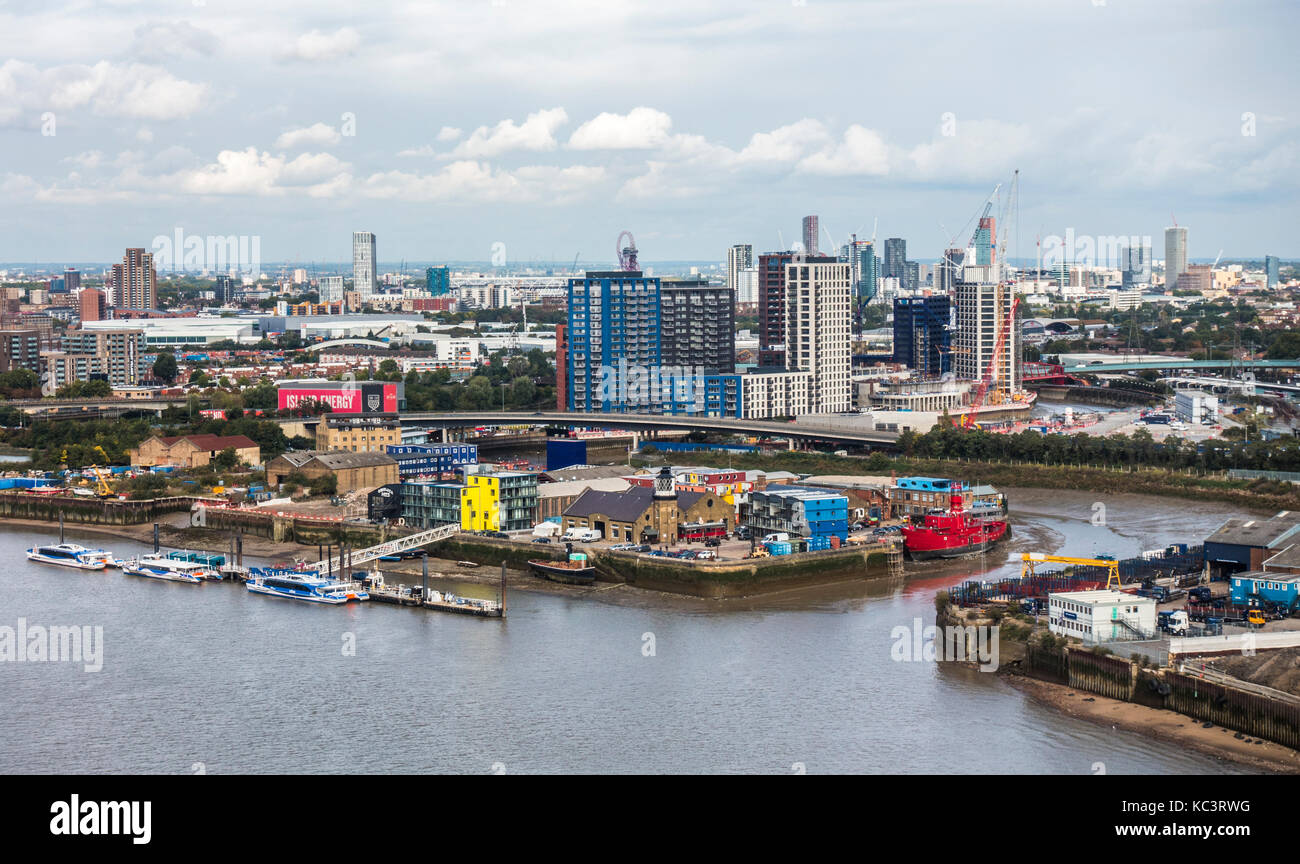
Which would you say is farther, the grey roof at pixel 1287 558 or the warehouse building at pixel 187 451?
the warehouse building at pixel 187 451

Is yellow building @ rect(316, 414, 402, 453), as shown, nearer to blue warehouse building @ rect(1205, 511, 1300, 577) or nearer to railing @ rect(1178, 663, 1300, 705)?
blue warehouse building @ rect(1205, 511, 1300, 577)

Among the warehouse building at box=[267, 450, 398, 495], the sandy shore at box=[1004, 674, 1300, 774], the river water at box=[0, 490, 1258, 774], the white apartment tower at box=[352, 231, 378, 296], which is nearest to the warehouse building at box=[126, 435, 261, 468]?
the warehouse building at box=[267, 450, 398, 495]

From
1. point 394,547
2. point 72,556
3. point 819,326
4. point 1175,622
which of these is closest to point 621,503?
point 394,547

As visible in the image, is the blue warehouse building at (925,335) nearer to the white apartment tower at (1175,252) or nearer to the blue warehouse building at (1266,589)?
the blue warehouse building at (1266,589)

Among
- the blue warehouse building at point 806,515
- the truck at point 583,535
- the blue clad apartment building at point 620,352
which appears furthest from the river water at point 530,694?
the blue clad apartment building at point 620,352

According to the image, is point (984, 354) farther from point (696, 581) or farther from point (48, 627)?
point (48, 627)

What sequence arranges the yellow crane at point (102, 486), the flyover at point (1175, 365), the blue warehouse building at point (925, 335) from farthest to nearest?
the flyover at point (1175, 365)
the blue warehouse building at point (925, 335)
the yellow crane at point (102, 486)

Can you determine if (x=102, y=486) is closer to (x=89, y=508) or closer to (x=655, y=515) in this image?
(x=89, y=508)

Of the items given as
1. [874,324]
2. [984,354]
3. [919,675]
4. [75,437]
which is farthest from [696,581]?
[874,324]

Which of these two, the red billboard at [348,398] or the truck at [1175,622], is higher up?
the red billboard at [348,398]
